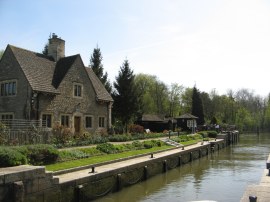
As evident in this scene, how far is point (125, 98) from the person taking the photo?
161 ft

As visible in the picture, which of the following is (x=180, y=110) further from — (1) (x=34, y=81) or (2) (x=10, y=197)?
(2) (x=10, y=197)

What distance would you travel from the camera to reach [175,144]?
123 feet

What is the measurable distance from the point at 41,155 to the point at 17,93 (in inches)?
528

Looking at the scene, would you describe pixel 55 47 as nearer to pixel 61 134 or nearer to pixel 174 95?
pixel 61 134

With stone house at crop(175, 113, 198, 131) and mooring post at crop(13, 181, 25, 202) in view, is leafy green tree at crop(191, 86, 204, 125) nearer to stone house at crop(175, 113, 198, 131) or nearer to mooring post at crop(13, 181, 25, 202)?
stone house at crop(175, 113, 198, 131)

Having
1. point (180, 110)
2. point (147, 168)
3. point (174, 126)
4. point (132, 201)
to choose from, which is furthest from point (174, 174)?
point (180, 110)

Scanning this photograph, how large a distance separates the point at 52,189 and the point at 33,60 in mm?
20205

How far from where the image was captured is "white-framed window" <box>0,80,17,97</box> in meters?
29.8

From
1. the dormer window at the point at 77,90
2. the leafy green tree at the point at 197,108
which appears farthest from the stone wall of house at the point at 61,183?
the leafy green tree at the point at 197,108

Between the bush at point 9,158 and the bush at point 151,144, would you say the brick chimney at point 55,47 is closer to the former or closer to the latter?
the bush at point 151,144

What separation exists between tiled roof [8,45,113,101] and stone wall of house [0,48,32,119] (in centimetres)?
50

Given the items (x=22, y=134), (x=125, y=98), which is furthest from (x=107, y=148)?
(x=125, y=98)

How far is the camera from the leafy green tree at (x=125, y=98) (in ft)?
161

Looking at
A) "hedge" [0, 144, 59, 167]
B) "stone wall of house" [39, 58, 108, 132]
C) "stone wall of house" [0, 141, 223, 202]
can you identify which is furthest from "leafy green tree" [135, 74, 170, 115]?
"hedge" [0, 144, 59, 167]
